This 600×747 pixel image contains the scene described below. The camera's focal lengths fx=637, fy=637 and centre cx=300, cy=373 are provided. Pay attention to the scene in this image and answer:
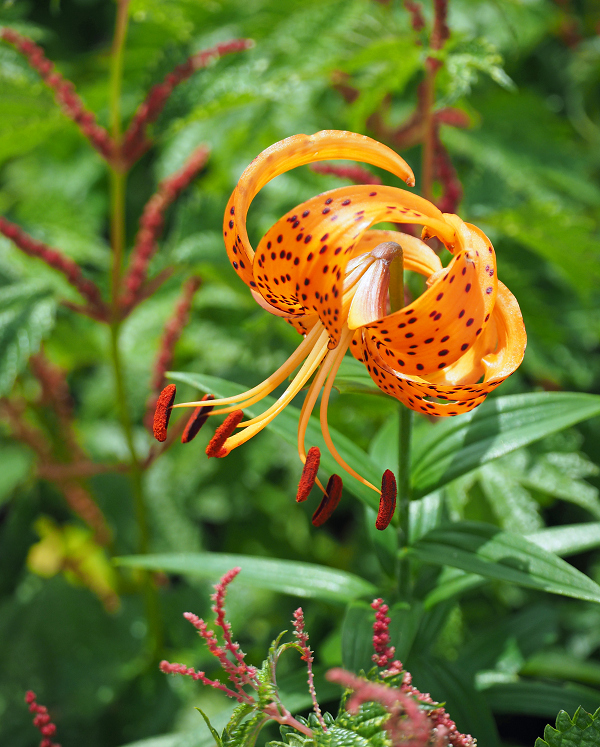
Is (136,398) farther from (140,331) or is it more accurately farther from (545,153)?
(545,153)

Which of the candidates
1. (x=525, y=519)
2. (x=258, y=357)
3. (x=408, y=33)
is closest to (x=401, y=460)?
(x=525, y=519)

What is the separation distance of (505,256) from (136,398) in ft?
2.99

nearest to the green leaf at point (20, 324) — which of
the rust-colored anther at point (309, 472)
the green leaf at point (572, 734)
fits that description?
the rust-colored anther at point (309, 472)

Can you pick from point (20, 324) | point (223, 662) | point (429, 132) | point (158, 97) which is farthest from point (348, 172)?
point (223, 662)

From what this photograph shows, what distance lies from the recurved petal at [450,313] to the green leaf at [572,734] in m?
0.37

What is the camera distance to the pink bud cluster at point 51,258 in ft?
3.15

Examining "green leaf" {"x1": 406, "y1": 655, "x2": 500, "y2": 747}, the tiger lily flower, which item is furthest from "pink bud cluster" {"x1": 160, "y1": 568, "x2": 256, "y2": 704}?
"green leaf" {"x1": 406, "y1": 655, "x2": 500, "y2": 747}

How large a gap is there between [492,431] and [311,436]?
0.23 m

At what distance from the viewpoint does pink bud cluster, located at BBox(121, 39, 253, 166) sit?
1.01m

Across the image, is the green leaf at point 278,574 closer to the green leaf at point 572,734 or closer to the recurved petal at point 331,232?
the green leaf at point 572,734

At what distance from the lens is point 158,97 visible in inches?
39.6

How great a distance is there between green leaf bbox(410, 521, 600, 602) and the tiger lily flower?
194mm

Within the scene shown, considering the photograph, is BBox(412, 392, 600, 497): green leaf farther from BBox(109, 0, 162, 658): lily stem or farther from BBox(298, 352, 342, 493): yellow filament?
BBox(109, 0, 162, 658): lily stem

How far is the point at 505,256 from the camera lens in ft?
4.64
